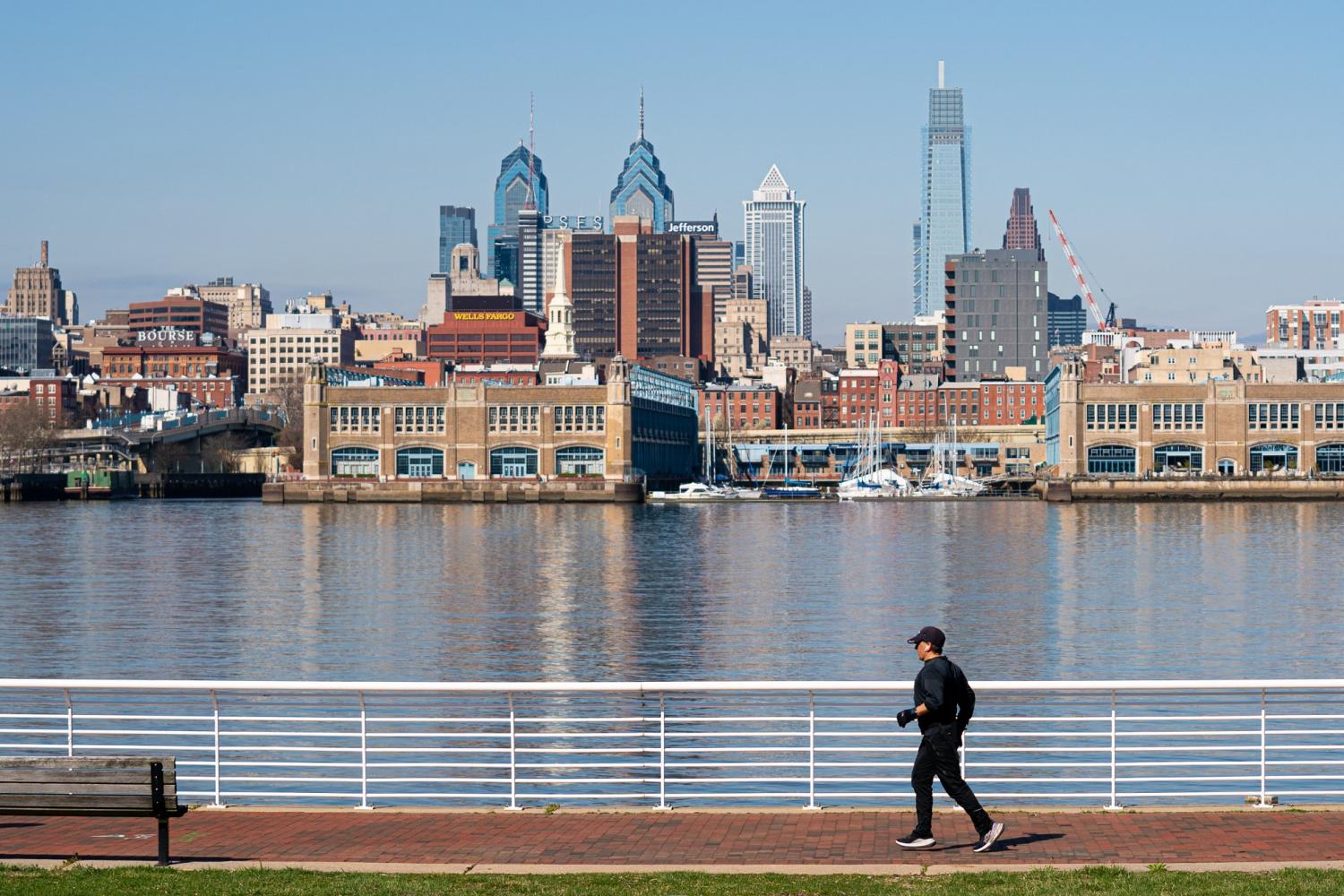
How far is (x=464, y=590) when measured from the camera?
2702 inches

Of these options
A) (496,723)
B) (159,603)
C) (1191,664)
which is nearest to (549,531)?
(159,603)

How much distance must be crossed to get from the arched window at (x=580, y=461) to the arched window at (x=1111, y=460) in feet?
161

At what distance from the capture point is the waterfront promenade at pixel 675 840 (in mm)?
16453

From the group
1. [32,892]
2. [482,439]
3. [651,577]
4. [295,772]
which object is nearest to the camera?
[32,892]

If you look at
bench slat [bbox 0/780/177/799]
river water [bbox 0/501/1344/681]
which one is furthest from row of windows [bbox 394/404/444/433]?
bench slat [bbox 0/780/177/799]

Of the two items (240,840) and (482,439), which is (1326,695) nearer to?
(240,840)

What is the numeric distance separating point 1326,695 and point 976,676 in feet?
26.1

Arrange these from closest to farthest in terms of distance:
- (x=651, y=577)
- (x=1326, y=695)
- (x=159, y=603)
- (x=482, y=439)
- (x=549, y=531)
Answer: (x=1326, y=695)
(x=159, y=603)
(x=651, y=577)
(x=549, y=531)
(x=482, y=439)

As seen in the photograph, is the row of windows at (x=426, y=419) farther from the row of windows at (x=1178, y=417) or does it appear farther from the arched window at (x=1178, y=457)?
the arched window at (x=1178, y=457)

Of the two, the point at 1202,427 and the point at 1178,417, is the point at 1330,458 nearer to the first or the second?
the point at 1202,427

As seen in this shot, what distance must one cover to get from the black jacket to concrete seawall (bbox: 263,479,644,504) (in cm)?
15184

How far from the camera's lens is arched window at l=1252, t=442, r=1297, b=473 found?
176 meters

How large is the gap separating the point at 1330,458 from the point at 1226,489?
13.9 m

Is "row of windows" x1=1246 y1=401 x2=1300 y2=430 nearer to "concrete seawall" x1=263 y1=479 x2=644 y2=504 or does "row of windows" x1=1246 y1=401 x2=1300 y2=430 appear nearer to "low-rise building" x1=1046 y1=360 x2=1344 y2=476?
"low-rise building" x1=1046 y1=360 x2=1344 y2=476
